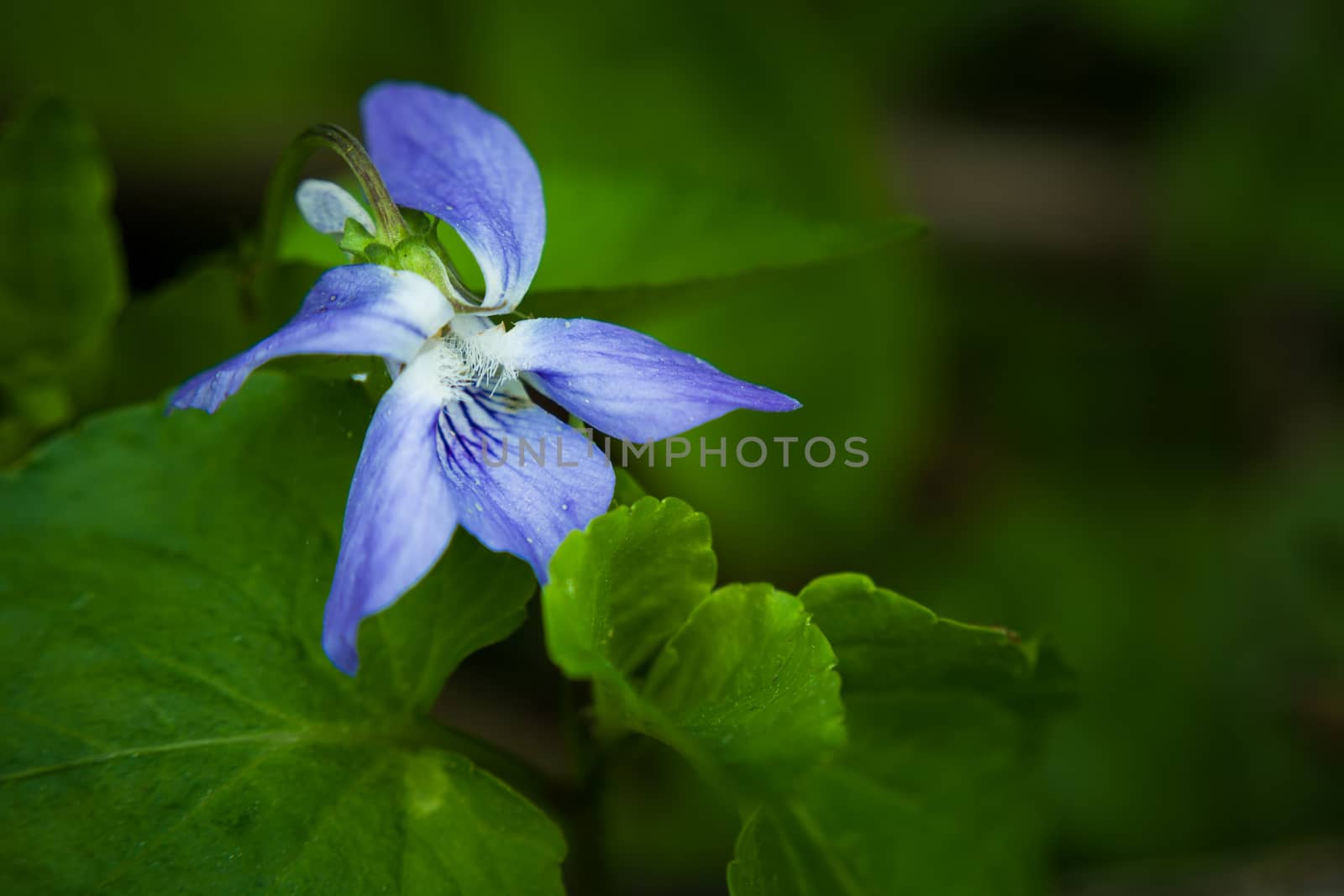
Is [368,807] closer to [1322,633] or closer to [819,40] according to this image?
[819,40]

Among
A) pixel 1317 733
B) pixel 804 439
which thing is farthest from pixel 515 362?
pixel 1317 733

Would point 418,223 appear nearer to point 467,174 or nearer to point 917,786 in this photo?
point 467,174

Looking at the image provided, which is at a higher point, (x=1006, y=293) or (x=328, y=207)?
(x=328, y=207)

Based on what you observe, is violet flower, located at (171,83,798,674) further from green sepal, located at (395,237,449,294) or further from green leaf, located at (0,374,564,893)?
green leaf, located at (0,374,564,893)

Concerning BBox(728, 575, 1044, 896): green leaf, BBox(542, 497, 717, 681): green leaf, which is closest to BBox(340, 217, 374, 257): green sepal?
BBox(542, 497, 717, 681): green leaf

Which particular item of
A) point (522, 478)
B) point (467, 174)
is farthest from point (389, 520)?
point (467, 174)

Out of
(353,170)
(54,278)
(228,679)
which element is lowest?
(228,679)
